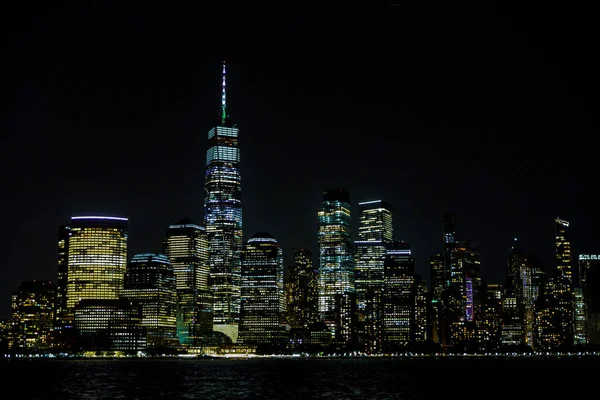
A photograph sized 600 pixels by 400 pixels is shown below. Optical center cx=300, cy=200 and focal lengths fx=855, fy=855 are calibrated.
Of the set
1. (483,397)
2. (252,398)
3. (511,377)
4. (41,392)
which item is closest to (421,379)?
(511,377)

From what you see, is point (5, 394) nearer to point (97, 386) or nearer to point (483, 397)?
point (97, 386)

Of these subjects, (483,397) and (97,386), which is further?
(97,386)

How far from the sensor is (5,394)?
11394 centimetres

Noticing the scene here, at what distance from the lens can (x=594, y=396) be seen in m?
111

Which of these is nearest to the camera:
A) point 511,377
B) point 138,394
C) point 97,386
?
point 138,394

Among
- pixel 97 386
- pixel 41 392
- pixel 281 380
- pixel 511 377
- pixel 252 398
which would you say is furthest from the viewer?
pixel 511 377

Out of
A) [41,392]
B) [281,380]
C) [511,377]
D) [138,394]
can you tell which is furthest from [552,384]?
[41,392]

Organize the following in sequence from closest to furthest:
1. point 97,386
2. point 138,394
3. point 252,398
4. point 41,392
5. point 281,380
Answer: point 252,398, point 138,394, point 41,392, point 97,386, point 281,380

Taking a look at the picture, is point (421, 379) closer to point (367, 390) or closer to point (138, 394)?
point (367, 390)

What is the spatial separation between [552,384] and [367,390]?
35.8 metres

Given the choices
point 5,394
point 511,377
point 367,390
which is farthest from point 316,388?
point 511,377

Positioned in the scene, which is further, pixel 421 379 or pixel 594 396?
pixel 421 379

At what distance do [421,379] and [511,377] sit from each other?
64.5ft

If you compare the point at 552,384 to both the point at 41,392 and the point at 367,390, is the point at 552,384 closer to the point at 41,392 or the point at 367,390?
the point at 367,390
